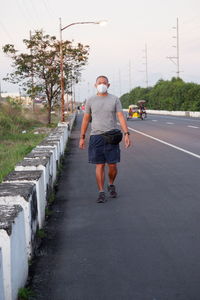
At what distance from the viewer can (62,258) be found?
16.4ft

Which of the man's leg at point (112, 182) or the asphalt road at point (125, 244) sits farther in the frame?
the man's leg at point (112, 182)

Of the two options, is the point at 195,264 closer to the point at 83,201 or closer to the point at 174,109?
the point at 83,201

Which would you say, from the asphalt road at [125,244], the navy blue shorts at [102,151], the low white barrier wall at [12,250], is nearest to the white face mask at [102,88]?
the navy blue shorts at [102,151]

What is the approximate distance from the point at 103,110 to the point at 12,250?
4.39 meters

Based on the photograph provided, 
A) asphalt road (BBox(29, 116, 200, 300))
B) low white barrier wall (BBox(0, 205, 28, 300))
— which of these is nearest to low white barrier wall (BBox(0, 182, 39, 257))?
asphalt road (BBox(29, 116, 200, 300))

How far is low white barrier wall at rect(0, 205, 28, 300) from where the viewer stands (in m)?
3.64

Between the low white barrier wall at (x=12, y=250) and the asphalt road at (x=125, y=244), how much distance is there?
0.27m

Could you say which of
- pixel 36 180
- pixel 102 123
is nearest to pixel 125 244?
pixel 36 180

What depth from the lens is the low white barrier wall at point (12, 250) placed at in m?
3.64

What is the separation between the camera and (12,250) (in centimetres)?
373

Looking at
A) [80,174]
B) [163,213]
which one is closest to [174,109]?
[80,174]

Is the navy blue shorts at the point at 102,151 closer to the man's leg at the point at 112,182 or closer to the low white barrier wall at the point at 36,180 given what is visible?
the man's leg at the point at 112,182

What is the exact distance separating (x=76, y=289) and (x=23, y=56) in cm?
3779

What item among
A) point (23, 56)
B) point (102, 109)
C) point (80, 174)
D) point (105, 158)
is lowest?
point (80, 174)
